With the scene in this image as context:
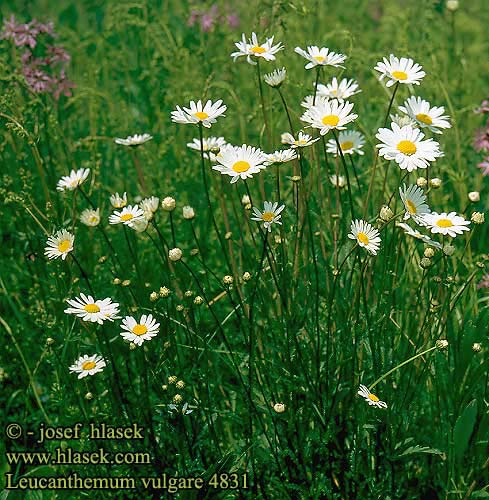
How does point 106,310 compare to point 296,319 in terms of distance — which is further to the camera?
point 296,319

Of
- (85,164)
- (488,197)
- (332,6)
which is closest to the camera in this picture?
(85,164)

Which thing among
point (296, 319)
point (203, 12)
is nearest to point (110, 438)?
point (296, 319)

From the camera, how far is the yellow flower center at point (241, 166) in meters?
1.57

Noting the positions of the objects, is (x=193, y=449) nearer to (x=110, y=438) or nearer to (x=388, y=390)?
(x=110, y=438)

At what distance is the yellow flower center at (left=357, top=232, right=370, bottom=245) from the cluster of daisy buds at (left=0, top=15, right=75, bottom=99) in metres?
1.36

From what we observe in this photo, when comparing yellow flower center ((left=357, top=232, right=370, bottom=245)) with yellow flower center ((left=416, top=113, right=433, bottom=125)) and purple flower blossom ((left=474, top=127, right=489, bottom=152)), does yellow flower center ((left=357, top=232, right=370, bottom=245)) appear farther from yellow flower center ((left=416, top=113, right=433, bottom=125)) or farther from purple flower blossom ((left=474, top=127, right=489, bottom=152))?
purple flower blossom ((left=474, top=127, right=489, bottom=152))

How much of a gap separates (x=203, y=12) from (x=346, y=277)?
6.02 feet

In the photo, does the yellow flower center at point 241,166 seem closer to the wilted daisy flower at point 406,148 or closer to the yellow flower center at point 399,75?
the wilted daisy flower at point 406,148

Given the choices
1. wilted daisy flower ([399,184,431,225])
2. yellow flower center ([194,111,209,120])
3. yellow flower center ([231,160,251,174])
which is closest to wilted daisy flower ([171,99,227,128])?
yellow flower center ([194,111,209,120])

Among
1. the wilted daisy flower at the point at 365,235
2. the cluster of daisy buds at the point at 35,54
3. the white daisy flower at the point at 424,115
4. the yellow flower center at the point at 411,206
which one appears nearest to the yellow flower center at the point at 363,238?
the wilted daisy flower at the point at 365,235

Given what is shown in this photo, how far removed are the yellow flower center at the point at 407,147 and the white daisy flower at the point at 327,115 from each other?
13 cm

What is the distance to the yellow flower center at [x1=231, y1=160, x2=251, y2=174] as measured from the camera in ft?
5.15

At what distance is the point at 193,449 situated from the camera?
1.68m

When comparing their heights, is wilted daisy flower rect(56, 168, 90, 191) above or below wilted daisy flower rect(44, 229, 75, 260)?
above
